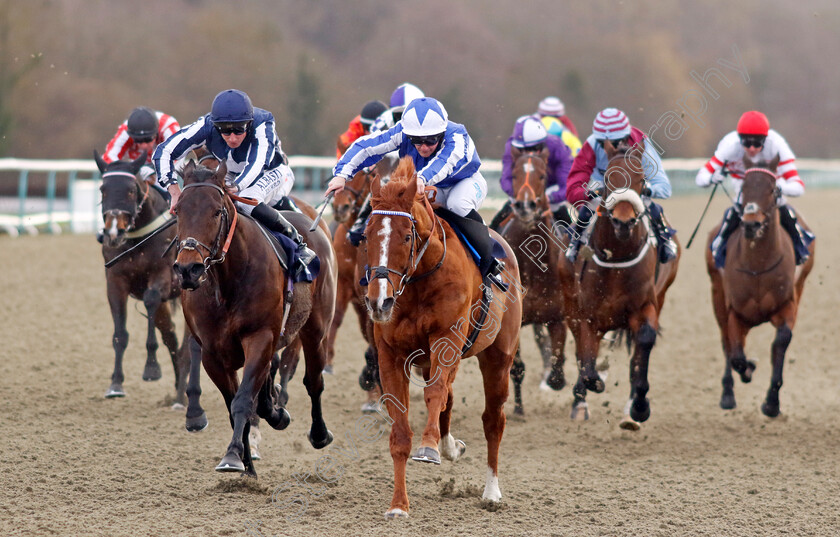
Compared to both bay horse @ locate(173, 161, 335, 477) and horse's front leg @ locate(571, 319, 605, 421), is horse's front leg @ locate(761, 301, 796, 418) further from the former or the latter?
bay horse @ locate(173, 161, 335, 477)

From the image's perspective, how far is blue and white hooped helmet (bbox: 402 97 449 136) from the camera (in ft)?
16.6

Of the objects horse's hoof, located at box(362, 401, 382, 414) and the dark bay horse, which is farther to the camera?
horse's hoof, located at box(362, 401, 382, 414)

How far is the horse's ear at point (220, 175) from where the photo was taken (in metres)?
4.72

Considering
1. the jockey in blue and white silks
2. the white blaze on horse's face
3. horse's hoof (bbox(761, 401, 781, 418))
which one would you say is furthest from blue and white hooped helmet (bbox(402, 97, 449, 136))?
horse's hoof (bbox(761, 401, 781, 418))

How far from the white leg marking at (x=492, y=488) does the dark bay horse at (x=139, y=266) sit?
110 inches

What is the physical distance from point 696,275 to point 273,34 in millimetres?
17947

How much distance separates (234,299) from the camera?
5.00 m

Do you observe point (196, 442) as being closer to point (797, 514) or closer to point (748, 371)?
point (797, 514)

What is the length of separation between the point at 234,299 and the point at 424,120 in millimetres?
1294

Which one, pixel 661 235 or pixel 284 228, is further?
pixel 661 235

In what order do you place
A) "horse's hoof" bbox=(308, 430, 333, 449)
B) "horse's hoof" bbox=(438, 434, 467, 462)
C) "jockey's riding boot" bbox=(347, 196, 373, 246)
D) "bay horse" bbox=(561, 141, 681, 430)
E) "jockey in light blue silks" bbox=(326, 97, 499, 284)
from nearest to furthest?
"jockey in light blue silks" bbox=(326, 97, 499, 284) → "horse's hoof" bbox=(438, 434, 467, 462) → "jockey's riding boot" bbox=(347, 196, 373, 246) → "horse's hoof" bbox=(308, 430, 333, 449) → "bay horse" bbox=(561, 141, 681, 430)

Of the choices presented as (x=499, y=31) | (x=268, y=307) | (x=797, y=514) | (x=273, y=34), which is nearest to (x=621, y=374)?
(x=797, y=514)

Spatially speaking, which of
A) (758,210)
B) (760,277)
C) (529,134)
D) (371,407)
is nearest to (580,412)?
(371,407)

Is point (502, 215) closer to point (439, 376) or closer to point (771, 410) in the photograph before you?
point (771, 410)
